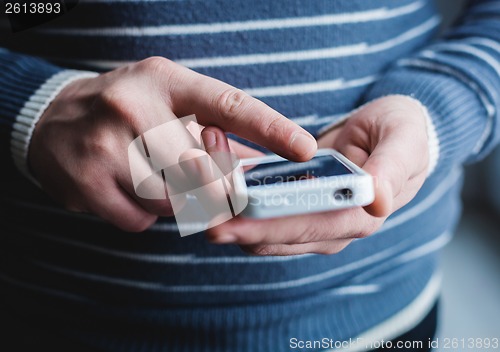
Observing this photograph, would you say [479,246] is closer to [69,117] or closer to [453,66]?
[453,66]

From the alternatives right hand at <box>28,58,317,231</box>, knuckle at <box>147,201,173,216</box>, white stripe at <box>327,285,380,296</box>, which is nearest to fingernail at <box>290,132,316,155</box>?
right hand at <box>28,58,317,231</box>

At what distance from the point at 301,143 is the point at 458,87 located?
0.74 feet

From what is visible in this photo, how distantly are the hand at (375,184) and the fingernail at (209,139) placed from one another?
56 mm

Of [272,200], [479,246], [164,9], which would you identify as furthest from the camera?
[479,246]

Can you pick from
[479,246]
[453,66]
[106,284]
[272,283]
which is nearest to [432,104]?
[453,66]

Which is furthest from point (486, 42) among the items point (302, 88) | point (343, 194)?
point (343, 194)

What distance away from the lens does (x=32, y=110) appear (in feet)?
1.34

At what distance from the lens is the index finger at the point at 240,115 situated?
31cm

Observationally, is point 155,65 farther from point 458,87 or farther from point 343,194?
point 458,87

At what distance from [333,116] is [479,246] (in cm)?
102

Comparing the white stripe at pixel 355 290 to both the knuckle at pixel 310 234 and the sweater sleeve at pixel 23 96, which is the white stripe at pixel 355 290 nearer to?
the knuckle at pixel 310 234

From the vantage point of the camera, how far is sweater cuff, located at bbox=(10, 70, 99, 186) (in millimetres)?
407

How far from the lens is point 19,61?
438mm

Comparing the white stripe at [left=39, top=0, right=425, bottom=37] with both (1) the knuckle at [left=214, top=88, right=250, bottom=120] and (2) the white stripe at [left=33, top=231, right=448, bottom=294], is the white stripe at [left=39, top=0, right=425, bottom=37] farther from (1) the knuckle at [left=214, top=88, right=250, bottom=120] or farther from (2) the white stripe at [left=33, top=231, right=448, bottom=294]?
(2) the white stripe at [left=33, top=231, right=448, bottom=294]
